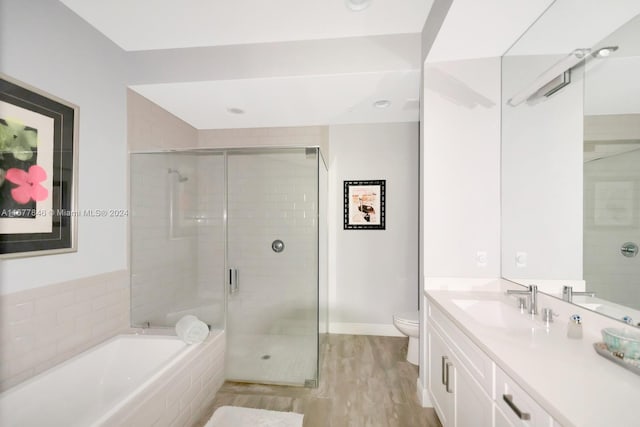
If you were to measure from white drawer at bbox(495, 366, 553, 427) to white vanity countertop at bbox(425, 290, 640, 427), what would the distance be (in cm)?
5

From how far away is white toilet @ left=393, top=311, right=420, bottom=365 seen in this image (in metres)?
2.40

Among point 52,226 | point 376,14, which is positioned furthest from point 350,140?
point 52,226

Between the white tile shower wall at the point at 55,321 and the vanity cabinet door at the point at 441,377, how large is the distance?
233 cm

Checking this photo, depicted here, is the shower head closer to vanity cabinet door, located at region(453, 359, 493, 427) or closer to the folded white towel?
the folded white towel

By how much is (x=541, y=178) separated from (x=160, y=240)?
2.99m

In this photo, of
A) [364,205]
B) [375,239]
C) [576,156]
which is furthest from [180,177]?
[576,156]

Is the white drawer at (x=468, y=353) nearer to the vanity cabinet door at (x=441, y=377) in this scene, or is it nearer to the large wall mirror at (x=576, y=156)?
the vanity cabinet door at (x=441, y=377)

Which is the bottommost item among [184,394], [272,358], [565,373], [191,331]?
[272,358]

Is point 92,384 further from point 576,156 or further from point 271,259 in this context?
point 576,156

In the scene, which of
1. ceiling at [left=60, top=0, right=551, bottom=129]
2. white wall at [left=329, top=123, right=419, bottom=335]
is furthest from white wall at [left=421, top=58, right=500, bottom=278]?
white wall at [left=329, top=123, right=419, bottom=335]

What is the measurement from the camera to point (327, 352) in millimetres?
2732

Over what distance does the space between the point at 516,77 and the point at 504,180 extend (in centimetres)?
67

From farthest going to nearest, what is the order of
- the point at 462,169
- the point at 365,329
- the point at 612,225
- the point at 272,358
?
the point at 365,329
the point at 272,358
the point at 462,169
the point at 612,225

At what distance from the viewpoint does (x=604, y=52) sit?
118 centimetres
